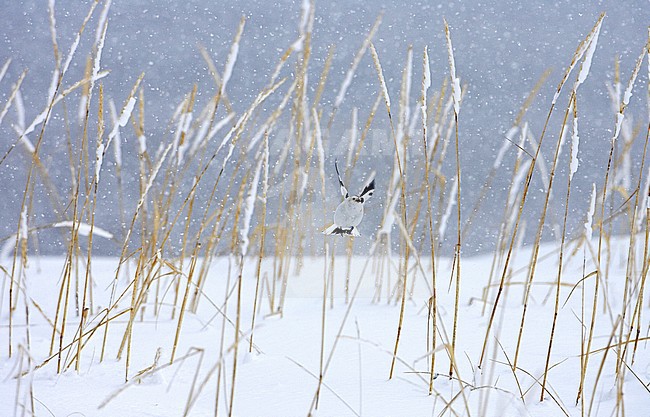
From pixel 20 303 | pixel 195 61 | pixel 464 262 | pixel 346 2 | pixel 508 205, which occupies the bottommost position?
pixel 20 303

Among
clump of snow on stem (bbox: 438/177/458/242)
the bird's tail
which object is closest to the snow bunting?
the bird's tail

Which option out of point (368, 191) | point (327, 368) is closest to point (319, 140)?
point (368, 191)

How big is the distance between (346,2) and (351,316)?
2.14 meters

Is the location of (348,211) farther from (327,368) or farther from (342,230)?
(327,368)

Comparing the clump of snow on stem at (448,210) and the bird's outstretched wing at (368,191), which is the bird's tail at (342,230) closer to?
the bird's outstretched wing at (368,191)

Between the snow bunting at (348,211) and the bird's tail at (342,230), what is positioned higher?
the snow bunting at (348,211)

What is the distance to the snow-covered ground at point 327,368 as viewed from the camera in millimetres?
635

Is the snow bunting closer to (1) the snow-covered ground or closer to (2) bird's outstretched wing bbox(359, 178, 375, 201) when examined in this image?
(2) bird's outstretched wing bbox(359, 178, 375, 201)

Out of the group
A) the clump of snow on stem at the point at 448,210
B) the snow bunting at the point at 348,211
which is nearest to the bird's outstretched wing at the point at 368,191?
the snow bunting at the point at 348,211

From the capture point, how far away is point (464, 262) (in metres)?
2.09

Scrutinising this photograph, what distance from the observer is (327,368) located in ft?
2.51

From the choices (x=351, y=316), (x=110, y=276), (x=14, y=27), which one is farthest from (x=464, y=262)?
(x=14, y=27)

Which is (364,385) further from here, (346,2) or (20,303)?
(346,2)

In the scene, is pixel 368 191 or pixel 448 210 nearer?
pixel 368 191
